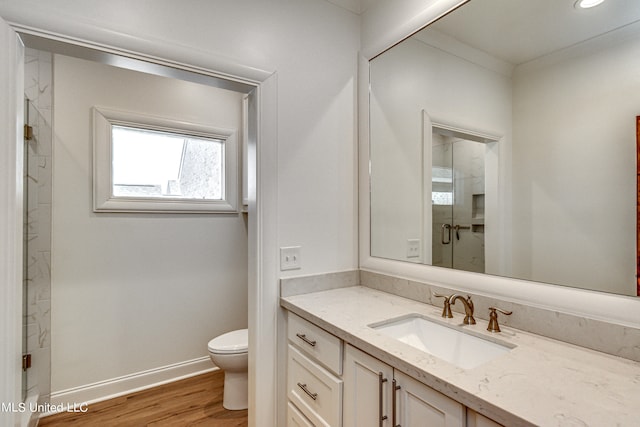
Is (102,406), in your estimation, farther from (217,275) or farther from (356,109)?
(356,109)

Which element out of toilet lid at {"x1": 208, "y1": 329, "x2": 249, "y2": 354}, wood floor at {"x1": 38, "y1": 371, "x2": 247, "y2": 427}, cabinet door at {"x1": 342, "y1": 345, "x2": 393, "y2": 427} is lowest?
wood floor at {"x1": 38, "y1": 371, "x2": 247, "y2": 427}

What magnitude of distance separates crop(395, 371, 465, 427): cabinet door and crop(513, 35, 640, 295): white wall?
24.4 inches

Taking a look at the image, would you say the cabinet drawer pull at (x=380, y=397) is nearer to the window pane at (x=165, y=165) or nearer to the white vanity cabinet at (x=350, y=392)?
the white vanity cabinet at (x=350, y=392)

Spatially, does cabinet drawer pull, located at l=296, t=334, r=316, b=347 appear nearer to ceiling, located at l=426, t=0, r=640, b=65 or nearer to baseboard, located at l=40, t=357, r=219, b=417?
ceiling, located at l=426, t=0, r=640, b=65

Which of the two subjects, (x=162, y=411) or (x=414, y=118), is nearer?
(x=414, y=118)

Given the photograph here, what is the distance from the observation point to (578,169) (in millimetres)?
1040

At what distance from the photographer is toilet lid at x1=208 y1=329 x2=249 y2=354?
2037 millimetres

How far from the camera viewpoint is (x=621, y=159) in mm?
960

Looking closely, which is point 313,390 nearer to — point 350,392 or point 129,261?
point 350,392

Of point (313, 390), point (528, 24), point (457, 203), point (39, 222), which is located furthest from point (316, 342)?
point (39, 222)

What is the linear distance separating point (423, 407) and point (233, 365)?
1521 millimetres

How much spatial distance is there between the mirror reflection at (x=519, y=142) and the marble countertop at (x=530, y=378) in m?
0.24

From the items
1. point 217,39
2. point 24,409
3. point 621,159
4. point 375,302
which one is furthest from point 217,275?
point 621,159

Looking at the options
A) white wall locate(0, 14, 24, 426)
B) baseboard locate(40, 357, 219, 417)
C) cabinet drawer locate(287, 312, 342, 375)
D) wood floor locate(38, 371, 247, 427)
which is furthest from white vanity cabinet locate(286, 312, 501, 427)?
baseboard locate(40, 357, 219, 417)
